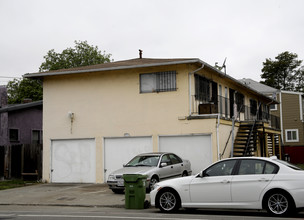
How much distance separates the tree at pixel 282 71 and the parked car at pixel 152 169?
1846 inches

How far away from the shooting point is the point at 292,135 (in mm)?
39812

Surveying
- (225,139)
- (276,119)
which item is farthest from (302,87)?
(225,139)

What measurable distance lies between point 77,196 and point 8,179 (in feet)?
28.5

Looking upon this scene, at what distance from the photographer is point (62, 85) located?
849 inches

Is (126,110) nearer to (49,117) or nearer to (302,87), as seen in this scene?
(49,117)

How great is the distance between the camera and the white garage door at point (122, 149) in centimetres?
1970

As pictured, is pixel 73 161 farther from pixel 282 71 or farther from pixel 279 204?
pixel 282 71

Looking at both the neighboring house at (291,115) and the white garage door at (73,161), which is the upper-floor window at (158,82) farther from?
the neighboring house at (291,115)

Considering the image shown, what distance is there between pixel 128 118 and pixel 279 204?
36.6ft

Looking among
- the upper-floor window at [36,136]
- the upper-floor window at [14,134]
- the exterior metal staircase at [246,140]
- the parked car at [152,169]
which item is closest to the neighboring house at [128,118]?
the exterior metal staircase at [246,140]

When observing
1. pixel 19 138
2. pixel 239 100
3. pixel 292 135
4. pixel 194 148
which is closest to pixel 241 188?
pixel 194 148

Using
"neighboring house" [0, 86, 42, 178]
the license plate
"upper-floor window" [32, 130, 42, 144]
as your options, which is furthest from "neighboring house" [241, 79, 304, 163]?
the license plate

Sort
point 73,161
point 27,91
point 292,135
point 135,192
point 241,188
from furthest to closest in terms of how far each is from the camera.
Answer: point 27,91 < point 292,135 < point 73,161 < point 135,192 < point 241,188

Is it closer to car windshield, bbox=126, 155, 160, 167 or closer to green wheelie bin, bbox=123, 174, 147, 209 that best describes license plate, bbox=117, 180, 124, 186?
car windshield, bbox=126, 155, 160, 167
